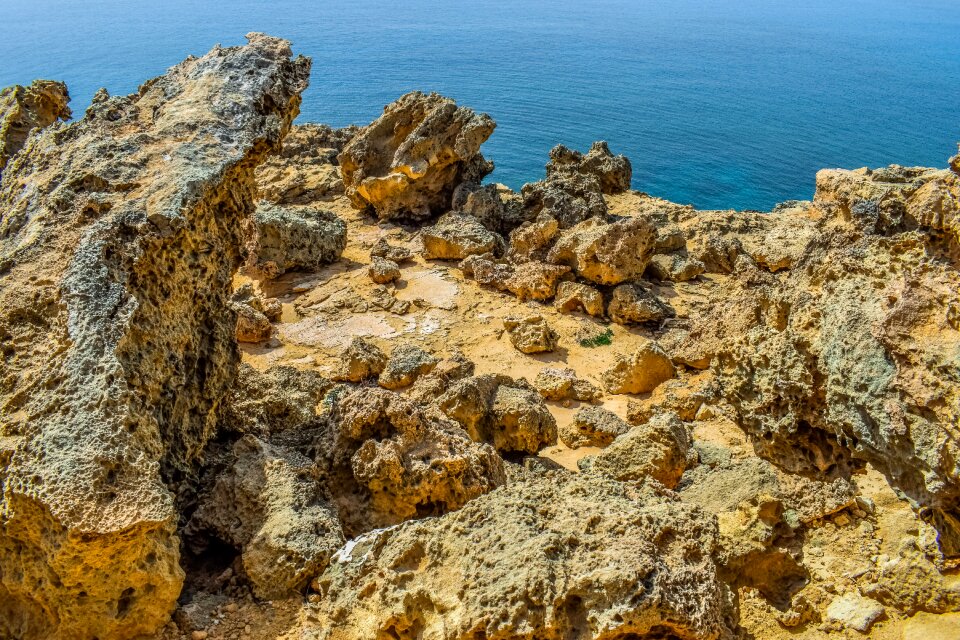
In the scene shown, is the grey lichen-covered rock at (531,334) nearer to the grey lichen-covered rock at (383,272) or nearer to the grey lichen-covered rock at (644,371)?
the grey lichen-covered rock at (644,371)

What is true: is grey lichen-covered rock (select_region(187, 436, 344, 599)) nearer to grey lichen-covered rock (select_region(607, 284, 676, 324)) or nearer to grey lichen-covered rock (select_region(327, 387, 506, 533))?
grey lichen-covered rock (select_region(327, 387, 506, 533))

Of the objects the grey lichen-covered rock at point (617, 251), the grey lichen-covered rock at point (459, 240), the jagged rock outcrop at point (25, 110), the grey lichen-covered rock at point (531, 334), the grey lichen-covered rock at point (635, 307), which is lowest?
the grey lichen-covered rock at point (531, 334)

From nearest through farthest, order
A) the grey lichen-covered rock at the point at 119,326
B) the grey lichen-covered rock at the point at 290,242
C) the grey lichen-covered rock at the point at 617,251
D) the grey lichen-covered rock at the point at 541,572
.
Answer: the grey lichen-covered rock at the point at 541,572
the grey lichen-covered rock at the point at 119,326
the grey lichen-covered rock at the point at 617,251
the grey lichen-covered rock at the point at 290,242

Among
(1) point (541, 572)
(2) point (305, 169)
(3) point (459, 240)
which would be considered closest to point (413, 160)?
(3) point (459, 240)

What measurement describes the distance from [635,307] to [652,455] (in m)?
4.32

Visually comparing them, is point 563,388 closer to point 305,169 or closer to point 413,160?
point 413,160

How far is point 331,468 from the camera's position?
4133mm

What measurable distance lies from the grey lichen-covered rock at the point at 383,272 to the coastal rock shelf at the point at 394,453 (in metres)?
3.67

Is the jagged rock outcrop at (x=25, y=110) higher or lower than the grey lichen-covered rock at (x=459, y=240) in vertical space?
higher

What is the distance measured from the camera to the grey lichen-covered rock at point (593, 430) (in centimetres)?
611

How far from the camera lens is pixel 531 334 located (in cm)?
819

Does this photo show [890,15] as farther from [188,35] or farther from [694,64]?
[188,35]

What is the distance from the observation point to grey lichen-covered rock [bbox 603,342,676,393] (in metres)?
7.25

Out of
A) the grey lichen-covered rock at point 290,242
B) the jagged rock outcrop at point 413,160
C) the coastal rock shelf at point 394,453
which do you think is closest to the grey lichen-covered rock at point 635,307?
the coastal rock shelf at point 394,453
